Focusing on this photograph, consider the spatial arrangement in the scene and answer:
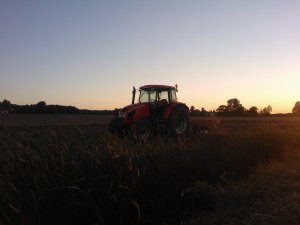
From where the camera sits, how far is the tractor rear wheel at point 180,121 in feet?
60.5

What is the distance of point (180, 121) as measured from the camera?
1883 centimetres

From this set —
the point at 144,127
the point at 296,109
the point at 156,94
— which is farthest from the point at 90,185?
the point at 296,109

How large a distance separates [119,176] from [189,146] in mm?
4241

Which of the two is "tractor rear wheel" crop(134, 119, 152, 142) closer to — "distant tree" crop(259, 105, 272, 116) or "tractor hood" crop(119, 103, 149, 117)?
"tractor hood" crop(119, 103, 149, 117)

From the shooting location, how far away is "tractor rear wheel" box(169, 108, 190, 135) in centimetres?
1845

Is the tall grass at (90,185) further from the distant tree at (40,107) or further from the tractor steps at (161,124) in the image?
the distant tree at (40,107)

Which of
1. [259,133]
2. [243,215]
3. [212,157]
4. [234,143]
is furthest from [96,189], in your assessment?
[259,133]

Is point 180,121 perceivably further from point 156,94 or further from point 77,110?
point 77,110

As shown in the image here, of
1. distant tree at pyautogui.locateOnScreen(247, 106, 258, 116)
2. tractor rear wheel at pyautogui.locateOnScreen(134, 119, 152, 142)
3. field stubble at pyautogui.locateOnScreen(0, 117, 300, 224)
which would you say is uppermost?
distant tree at pyautogui.locateOnScreen(247, 106, 258, 116)

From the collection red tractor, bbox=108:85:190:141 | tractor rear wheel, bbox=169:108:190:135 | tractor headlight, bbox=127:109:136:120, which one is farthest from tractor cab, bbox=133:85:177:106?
tractor headlight, bbox=127:109:136:120

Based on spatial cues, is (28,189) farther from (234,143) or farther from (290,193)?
(234,143)

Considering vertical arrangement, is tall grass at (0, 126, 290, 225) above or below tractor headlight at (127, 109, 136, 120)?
below

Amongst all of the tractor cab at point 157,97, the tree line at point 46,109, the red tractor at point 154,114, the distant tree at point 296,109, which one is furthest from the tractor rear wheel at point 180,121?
the distant tree at point 296,109

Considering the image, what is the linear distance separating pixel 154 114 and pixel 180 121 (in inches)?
50.6
